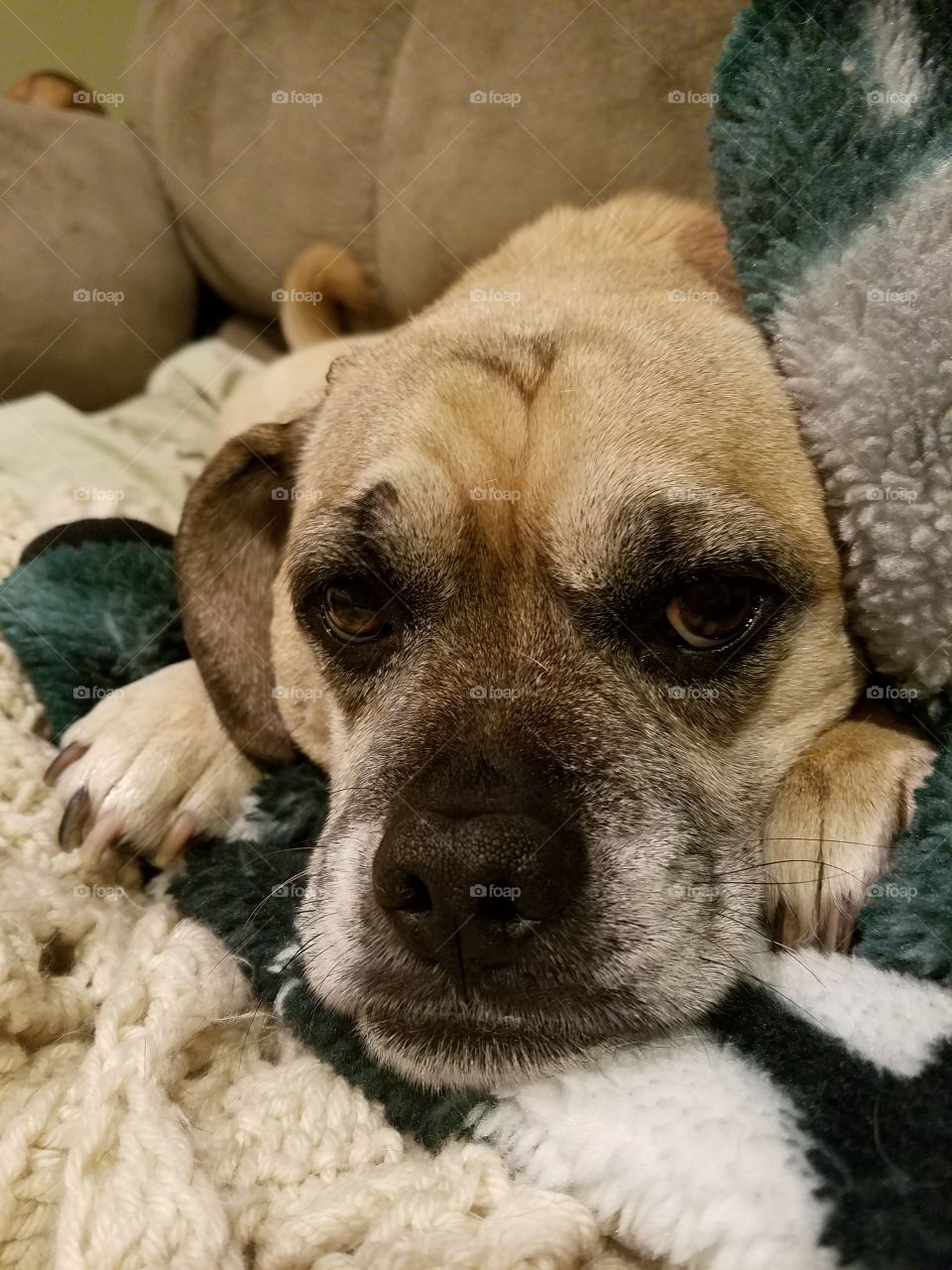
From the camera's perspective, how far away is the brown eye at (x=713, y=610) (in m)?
1.29

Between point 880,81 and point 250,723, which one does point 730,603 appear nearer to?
point 880,81

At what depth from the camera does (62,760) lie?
168 cm

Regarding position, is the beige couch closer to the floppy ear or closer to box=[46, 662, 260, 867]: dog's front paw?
the floppy ear

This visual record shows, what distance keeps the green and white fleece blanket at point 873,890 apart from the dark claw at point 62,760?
0.15 meters

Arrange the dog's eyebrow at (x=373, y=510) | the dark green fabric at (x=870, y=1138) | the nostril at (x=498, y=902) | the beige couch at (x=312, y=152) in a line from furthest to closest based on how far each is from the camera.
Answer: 1. the beige couch at (x=312, y=152)
2. the dog's eyebrow at (x=373, y=510)
3. the nostril at (x=498, y=902)
4. the dark green fabric at (x=870, y=1138)

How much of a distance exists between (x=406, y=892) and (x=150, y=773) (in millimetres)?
758

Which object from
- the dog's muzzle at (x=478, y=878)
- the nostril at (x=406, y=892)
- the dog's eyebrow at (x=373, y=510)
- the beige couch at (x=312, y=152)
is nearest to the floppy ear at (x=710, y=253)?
the beige couch at (x=312, y=152)

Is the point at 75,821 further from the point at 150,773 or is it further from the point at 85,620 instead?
the point at 85,620

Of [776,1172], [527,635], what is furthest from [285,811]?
[776,1172]

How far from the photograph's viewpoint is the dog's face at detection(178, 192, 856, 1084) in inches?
44.1

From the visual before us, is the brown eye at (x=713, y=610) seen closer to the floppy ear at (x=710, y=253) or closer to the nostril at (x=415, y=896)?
the nostril at (x=415, y=896)

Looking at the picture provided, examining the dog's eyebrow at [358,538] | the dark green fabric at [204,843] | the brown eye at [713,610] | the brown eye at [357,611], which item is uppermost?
the brown eye at [713,610]

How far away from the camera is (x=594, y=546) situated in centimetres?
129

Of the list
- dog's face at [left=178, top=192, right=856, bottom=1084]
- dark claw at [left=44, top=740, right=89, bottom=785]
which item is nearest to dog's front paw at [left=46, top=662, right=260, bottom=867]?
dark claw at [left=44, top=740, right=89, bottom=785]
